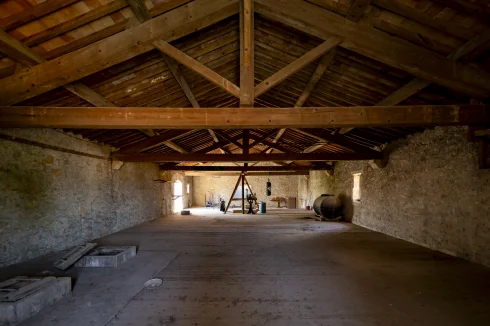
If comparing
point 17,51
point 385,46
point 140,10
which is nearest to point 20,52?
point 17,51

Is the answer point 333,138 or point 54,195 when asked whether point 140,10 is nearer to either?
point 54,195

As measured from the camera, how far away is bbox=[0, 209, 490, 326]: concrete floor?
2570 mm

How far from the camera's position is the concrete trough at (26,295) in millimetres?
2410

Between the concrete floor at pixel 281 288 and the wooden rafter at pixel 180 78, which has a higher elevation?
the wooden rafter at pixel 180 78

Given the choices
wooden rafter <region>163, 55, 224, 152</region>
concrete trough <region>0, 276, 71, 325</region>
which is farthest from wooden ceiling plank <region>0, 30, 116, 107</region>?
concrete trough <region>0, 276, 71, 325</region>

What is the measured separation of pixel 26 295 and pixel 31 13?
9.83 feet

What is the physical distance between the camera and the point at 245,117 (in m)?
→ 3.44

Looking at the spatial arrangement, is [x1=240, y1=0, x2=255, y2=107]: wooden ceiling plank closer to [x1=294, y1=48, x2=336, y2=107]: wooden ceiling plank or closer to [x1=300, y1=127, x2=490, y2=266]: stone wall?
[x1=294, y1=48, x2=336, y2=107]: wooden ceiling plank

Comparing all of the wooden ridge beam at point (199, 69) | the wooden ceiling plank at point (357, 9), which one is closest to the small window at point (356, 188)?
the wooden ceiling plank at point (357, 9)

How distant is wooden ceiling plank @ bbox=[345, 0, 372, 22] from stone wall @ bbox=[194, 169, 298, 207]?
47.6 feet

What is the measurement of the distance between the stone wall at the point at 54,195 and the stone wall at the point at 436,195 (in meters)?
7.96

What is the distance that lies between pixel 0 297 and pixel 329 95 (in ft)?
19.1

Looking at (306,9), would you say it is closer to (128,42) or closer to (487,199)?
(128,42)

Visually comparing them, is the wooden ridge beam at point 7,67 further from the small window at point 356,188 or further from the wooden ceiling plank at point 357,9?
the small window at point 356,188
